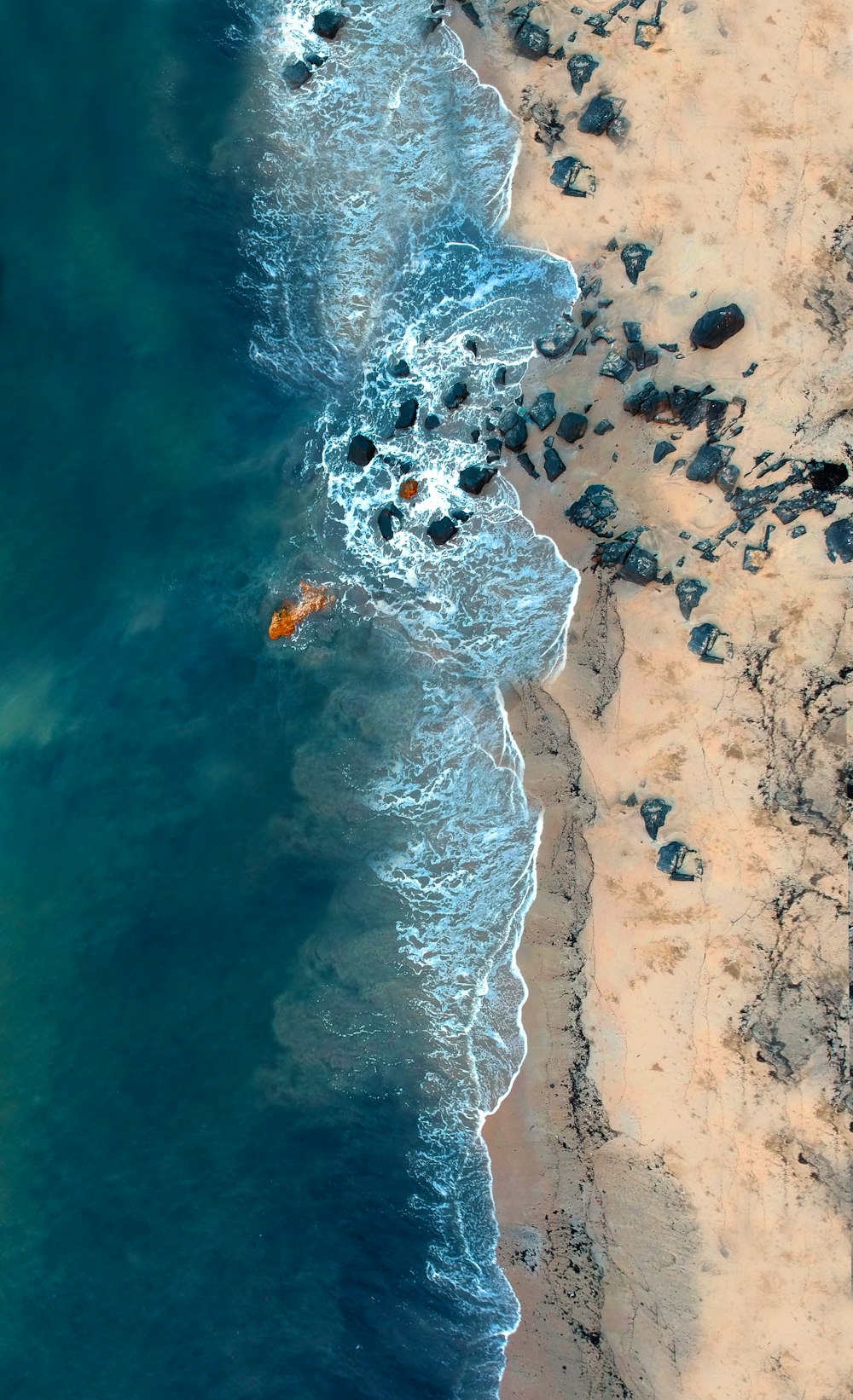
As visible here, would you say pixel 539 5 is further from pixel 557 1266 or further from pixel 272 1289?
pixel 272 1289

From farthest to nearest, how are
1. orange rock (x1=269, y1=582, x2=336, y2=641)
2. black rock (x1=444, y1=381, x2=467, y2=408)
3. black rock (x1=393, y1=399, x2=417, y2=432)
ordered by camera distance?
orange rock (x1=269, y1=582, x2=336, y2=641) → black rock (x1=393, y1=399, x2=417, y2=432) → black rock (x1=444, y1=381, x2=467, y2=408)

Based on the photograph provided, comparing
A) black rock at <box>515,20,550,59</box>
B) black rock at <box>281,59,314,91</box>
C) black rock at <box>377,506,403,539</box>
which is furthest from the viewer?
black rock at <box>281,59,314,91</box>

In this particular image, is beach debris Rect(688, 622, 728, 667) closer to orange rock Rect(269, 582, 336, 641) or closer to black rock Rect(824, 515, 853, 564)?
black rock Rect(824, 515, 853, 564)

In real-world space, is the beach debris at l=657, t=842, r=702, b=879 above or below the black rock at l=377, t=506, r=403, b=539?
below

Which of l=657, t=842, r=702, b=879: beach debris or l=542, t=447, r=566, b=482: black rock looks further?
l=542, t=447, r=566, b=482: black rock

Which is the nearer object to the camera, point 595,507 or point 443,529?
point 595,507

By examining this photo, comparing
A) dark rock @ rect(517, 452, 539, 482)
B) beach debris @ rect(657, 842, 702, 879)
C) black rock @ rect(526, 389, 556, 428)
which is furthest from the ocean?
beach debris @ rect(657, 842, 702, 879)

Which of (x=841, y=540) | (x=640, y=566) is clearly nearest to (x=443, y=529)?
(x=640, y=566)

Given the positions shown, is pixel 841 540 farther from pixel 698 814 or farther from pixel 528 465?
pixel 528 465

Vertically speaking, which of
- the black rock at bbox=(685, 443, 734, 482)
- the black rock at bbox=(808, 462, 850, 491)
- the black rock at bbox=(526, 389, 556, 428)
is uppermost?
the black rock at bbox=(808, 462, 850, 491)
